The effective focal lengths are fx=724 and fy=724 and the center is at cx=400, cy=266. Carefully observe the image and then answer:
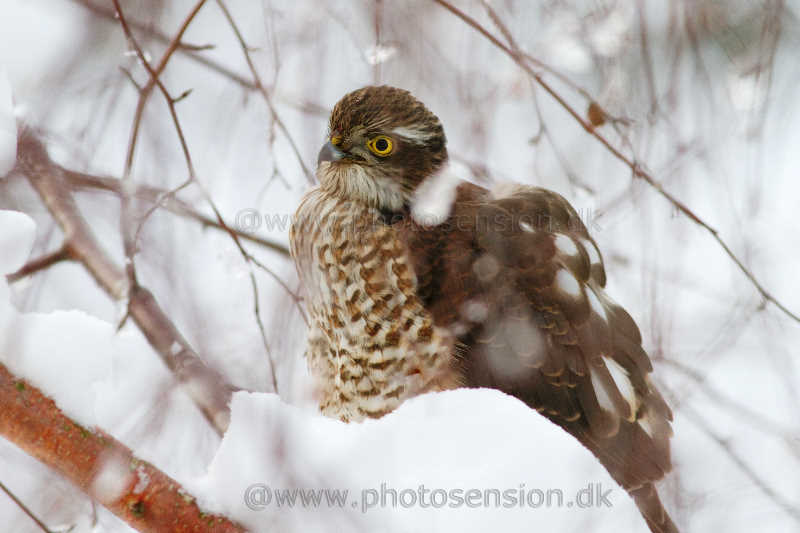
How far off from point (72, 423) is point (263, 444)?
37 cm

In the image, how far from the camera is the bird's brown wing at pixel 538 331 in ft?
6.37

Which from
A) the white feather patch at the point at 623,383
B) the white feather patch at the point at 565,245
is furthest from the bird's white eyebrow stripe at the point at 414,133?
the white feather patch at the point at 623,383

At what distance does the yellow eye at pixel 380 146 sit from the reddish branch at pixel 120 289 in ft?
2.56

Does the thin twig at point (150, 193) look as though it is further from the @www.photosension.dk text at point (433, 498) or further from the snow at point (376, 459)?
the @www.photosension.dk text at point (433, 498)

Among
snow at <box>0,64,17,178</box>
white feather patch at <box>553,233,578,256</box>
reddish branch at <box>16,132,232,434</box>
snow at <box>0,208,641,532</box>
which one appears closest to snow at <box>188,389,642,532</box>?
snow at <box>0,208,641,532</box>

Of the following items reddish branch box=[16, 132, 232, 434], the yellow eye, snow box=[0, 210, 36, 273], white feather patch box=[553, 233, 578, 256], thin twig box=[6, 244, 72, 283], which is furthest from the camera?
the yellow eye

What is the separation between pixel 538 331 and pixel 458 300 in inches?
9.0

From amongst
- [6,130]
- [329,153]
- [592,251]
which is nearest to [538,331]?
[592,251]

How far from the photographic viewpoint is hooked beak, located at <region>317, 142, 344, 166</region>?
211 centimetres

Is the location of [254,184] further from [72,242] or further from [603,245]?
[603,245]

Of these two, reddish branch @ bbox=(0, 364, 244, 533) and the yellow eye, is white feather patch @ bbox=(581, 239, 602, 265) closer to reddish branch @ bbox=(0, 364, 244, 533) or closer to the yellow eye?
the yellow eye

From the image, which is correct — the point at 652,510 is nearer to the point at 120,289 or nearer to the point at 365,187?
the point at 365,187

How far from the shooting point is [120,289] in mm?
1885

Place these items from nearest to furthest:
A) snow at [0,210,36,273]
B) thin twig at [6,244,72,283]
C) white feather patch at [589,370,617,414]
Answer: snow at [0,210,36,273], thin twig at [6,244,72,283], white feather patch at [589,370,617,414]
